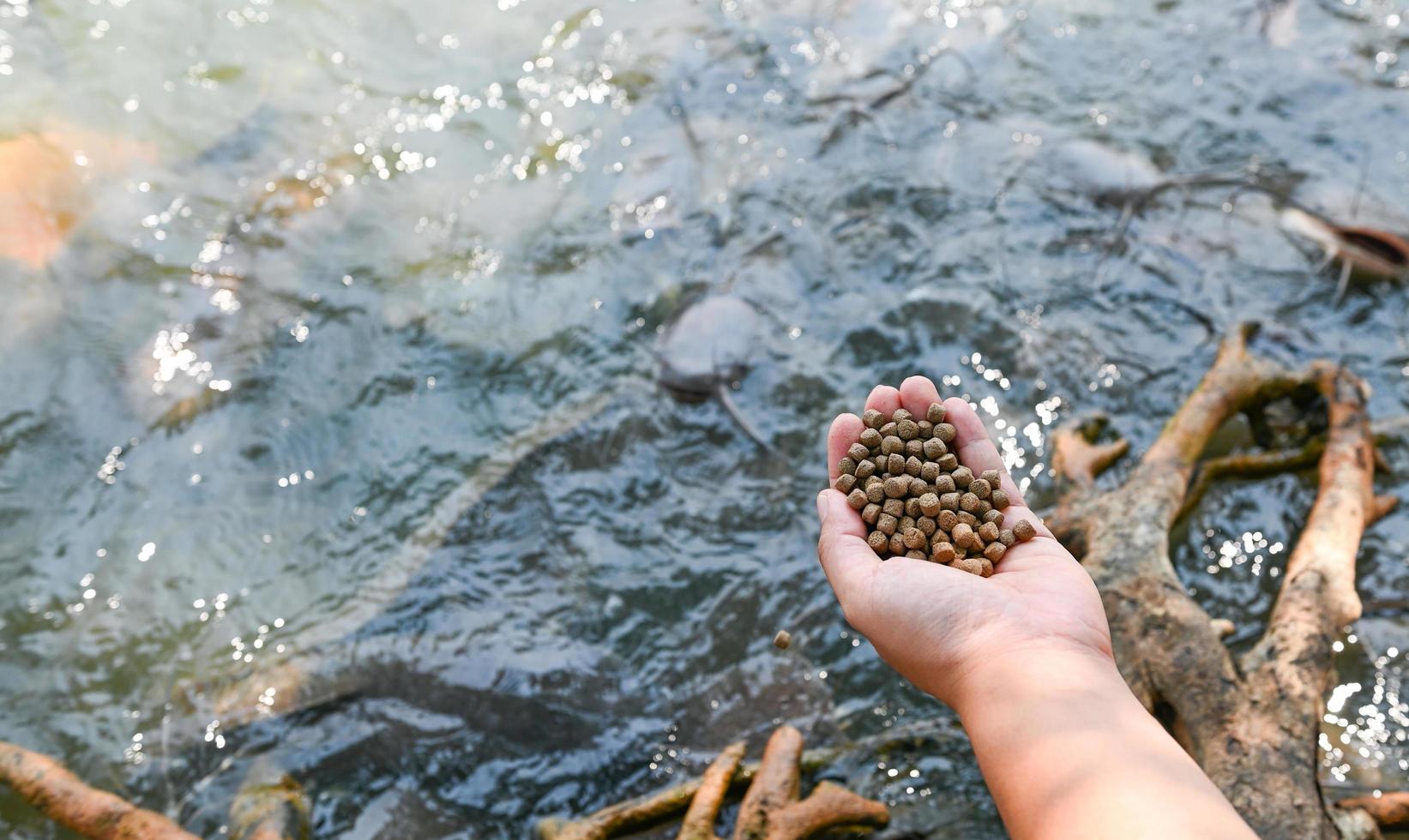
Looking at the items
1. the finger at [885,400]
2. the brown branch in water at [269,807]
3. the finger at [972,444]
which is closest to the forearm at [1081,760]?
the finger at [972,444]

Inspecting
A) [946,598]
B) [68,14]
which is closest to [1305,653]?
[946,598]

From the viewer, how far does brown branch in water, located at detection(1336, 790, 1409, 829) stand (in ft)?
8.43

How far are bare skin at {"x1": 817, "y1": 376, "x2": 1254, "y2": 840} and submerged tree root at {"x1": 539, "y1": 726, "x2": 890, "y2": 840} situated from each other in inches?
28.6

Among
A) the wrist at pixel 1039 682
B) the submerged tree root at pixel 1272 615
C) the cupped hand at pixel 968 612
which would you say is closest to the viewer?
the wrist at pixel 1039 682

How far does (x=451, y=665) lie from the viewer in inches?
134

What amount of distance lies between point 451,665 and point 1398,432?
12.1 ft

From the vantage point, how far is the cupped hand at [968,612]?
6.35 ft

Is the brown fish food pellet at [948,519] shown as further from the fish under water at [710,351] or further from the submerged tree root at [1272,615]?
the fish under water at [710,351]

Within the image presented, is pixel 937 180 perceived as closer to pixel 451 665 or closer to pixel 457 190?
pixel 457 190

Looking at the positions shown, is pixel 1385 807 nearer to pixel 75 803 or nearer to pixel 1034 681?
pixel 1034 681

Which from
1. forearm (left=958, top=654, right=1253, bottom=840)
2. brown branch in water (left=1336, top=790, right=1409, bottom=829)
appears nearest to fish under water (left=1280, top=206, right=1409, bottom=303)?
brown branch in water (left=1336, top=790, right=1409, bottom=829)

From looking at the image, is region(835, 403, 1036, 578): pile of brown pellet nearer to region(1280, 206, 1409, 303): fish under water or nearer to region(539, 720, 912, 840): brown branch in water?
region(539, 720, 912, 840): brown branch in water

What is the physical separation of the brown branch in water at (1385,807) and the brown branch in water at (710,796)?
161 centimetres

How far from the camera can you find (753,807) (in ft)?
8.85
